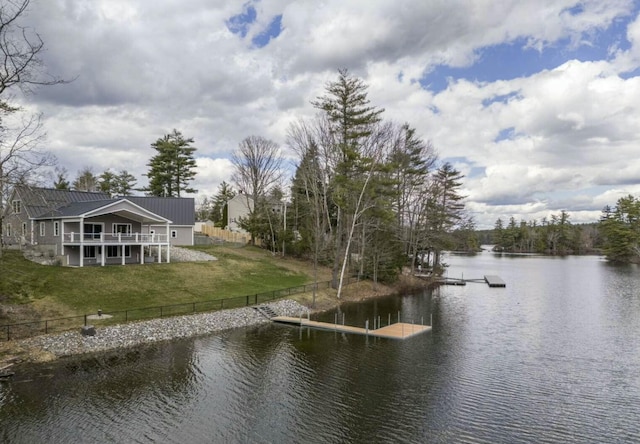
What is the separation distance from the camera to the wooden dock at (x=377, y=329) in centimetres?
2643

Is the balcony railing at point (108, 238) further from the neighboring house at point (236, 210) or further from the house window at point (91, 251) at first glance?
the neighboring house at point (236, 210)

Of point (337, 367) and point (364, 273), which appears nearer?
point (337, 367)

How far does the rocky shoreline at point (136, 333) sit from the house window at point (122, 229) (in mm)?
15663

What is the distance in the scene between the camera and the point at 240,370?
19.8m

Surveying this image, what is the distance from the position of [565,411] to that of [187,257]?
3629 centimetres

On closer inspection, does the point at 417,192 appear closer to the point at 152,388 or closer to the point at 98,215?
the point at 98,215

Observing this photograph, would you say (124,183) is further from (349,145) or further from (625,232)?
(625,232)

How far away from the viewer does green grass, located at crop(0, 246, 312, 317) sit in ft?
86.7

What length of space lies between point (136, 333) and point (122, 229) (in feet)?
59.0

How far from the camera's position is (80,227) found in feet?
112

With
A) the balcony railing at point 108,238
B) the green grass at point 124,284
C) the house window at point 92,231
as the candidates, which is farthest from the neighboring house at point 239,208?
the house window at point 92,231

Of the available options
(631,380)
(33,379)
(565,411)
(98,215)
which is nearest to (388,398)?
(565,411)

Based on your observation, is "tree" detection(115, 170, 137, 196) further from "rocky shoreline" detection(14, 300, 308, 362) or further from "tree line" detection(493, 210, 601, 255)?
"tree line" detection(493, 210, 601, 255)

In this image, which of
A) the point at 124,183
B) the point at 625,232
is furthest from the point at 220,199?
the point at 625,232
